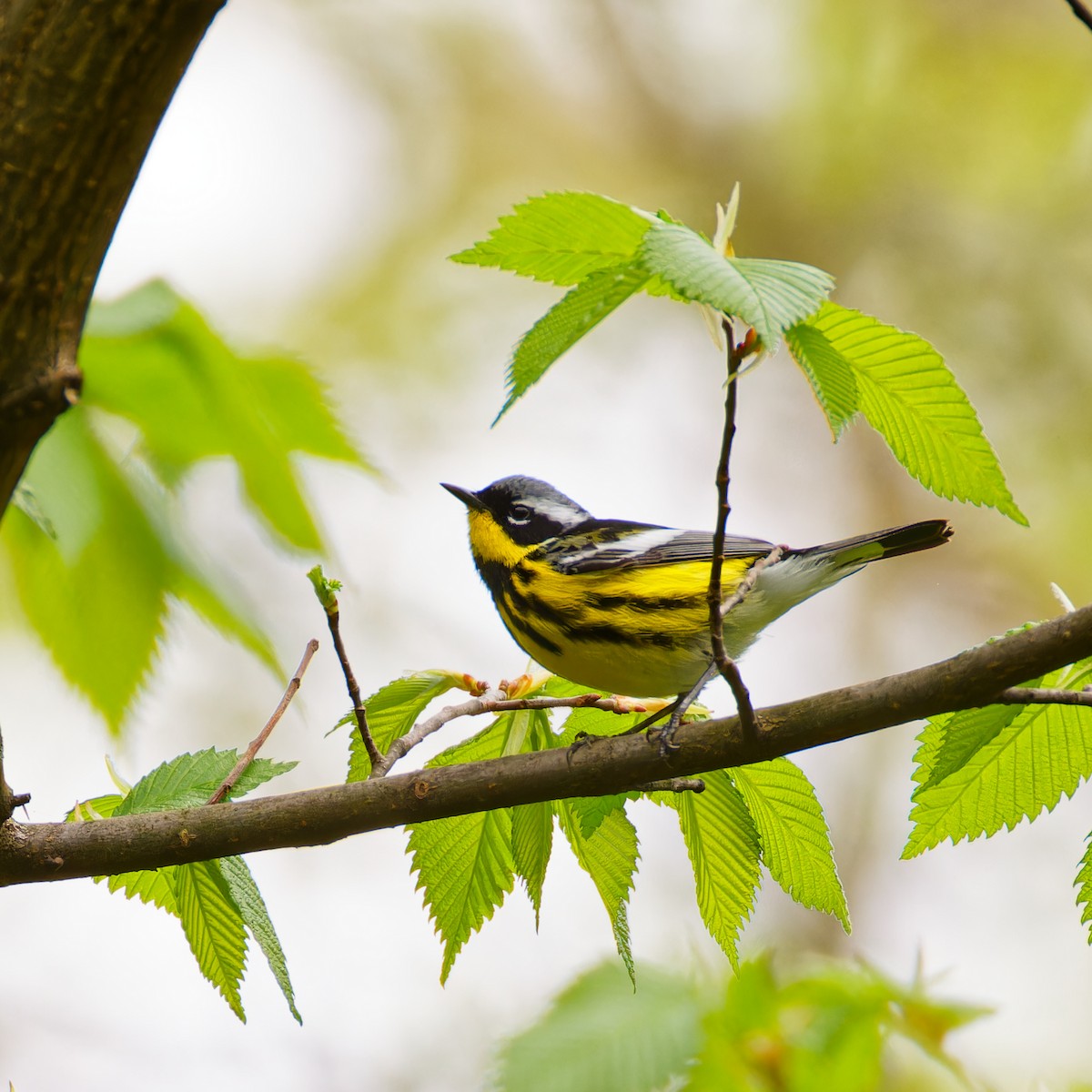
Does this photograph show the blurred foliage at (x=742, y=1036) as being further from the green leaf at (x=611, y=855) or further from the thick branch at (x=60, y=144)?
the thick branch at (x=60, y=144)

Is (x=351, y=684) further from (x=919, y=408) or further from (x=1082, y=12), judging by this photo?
(x=1082, y=12)

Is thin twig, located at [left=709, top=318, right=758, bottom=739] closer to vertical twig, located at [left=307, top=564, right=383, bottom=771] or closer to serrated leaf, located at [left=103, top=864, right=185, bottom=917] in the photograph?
vertical twig, located at [left=307, top=564, right=383, bottom=771]

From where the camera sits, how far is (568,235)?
1.29m

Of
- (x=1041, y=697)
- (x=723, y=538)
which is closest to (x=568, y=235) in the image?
(x=723, y=538)

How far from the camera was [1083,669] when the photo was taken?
1533 mm

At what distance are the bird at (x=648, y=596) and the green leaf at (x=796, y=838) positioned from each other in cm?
95

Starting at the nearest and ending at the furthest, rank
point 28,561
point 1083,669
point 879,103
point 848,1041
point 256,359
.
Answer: point 848,1041, point 1083,669, point 28,561, point 256,359, point 879,103

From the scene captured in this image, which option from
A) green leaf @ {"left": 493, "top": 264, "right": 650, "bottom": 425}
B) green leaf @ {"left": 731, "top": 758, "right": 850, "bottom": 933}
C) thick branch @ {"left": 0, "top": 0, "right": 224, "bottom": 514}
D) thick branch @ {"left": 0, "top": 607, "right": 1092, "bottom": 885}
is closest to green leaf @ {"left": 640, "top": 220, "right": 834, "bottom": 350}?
green leaf @ {"left": 493, "top": 264, "right": 650, "bottom": 425}

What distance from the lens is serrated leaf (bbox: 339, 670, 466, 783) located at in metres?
1.91

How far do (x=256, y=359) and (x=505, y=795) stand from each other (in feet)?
2.51

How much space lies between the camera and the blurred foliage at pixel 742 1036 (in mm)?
1207

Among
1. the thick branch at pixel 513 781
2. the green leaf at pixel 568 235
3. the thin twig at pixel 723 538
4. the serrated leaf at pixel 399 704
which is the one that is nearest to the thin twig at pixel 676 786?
the thick branch at pixel 513 781

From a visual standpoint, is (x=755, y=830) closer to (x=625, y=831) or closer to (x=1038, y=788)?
(x=625, y=831)

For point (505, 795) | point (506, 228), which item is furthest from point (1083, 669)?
point (506, 228)
